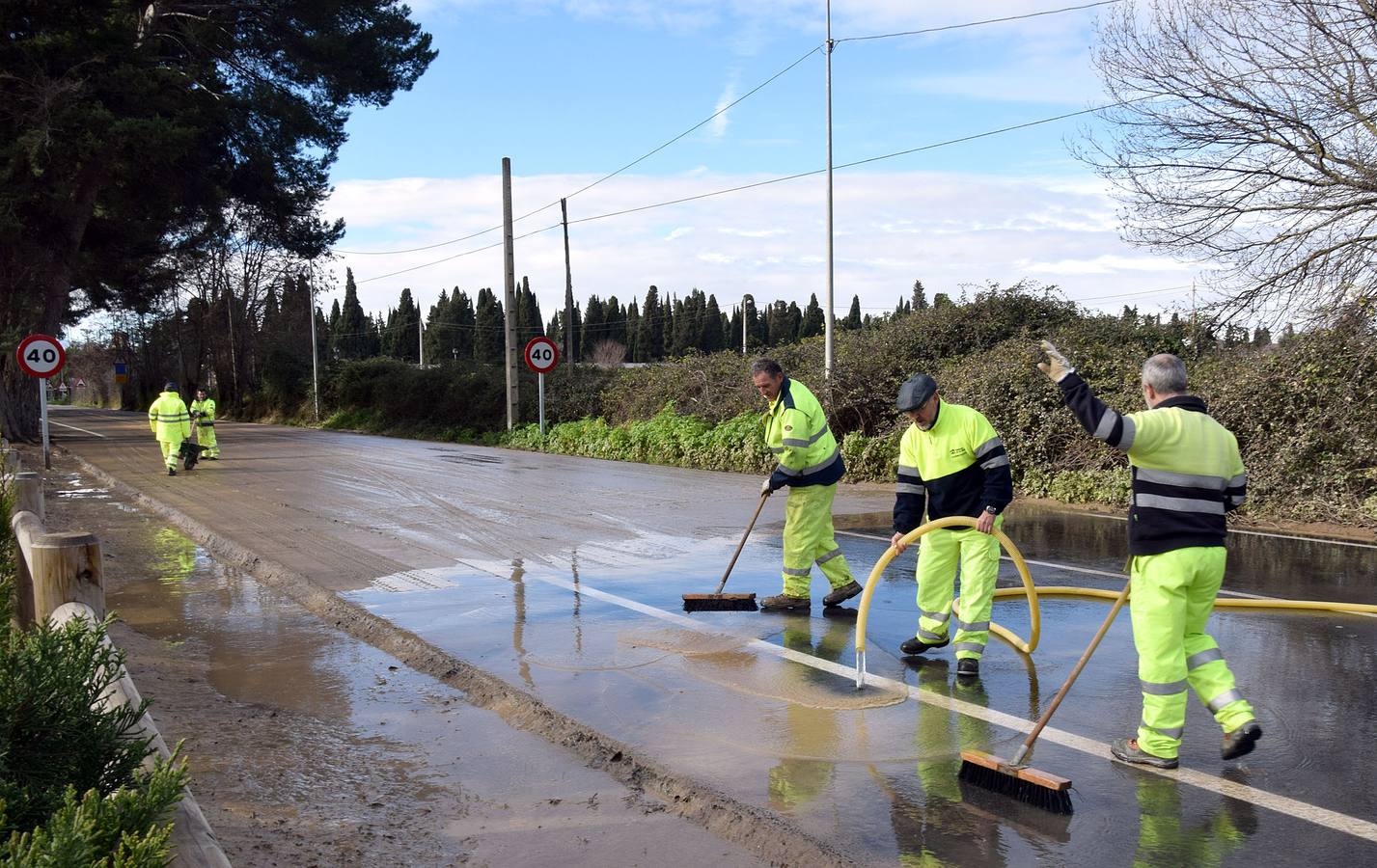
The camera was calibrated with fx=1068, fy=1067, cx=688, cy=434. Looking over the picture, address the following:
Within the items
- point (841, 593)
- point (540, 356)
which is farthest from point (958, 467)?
point (540, 356)

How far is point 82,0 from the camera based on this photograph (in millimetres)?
24844

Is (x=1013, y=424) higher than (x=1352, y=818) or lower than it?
higher

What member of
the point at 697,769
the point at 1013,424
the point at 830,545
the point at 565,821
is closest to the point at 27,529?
the point at 565,821

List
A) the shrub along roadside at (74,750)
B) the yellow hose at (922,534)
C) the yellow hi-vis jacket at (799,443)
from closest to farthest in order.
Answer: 1. the shrub along roadside at (74,750)
2. the yellow hose at (922,534)
3. the yellow hi-vis jacket at (799,443)

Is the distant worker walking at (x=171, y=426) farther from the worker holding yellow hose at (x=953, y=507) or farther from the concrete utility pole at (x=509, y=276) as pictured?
the worker holding yellow hose at (x=953, y=507)

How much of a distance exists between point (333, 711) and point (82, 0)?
25.3 m

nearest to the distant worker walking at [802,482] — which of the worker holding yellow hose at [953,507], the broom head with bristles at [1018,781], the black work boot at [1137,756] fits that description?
the worker holding yellow hose at [953,507]

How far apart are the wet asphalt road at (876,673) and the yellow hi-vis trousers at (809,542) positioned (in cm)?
31

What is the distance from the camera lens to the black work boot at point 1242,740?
15.3 feet

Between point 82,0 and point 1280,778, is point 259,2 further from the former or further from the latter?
point 1280,778

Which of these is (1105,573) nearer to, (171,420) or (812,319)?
(171,420)

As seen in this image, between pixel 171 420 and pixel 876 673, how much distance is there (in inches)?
673

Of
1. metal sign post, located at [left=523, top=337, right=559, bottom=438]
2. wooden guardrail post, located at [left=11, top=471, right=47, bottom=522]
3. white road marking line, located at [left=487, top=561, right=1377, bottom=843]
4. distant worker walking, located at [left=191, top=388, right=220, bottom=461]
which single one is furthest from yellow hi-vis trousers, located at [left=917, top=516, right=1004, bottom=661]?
metal sign post, located at [left=523, top=337, right=559, bottom=438]

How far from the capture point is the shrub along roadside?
8.63 ft
